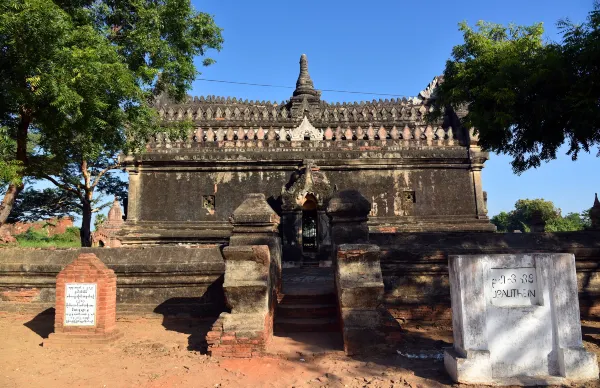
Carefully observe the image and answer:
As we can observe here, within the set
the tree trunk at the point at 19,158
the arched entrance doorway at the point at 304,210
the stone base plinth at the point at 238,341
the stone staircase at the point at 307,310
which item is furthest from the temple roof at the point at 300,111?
the stone base plinth at the point at 238,341

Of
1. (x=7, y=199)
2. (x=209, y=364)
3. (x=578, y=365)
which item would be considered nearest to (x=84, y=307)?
(x=209, y=364)

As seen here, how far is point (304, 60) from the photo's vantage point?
23.3m

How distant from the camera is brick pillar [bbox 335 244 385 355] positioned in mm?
5629

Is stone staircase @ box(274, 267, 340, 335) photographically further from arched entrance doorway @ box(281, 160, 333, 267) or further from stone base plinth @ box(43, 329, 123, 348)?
arched entrance doorway @ box(281, 160, 333, 267)

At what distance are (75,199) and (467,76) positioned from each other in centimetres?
2176

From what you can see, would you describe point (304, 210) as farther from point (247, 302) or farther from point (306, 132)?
point (247, 302)

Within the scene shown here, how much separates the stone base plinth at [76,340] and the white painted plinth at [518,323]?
15.3 ft

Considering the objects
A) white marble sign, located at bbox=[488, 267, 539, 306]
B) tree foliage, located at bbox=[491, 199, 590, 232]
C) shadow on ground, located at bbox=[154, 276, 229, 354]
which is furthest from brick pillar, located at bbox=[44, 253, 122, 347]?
tree foliage, located at bbox=[491, 199, 590, 232]

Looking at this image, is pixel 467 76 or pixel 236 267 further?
pixel 467 76

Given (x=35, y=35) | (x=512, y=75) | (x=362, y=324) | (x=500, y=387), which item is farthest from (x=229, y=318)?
(x=512, y=75)

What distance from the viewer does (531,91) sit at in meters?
7.55

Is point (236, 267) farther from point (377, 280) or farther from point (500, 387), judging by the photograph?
point (500, 387)

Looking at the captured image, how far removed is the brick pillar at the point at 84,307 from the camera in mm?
6188

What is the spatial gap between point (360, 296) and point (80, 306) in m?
4.03
